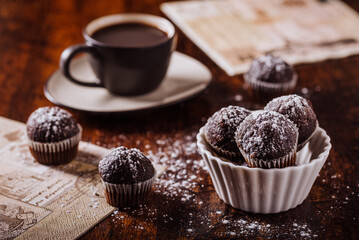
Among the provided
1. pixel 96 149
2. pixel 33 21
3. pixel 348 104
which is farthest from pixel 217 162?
pixel 33 21

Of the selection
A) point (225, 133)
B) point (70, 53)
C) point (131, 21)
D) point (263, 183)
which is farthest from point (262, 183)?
point (131, 21)

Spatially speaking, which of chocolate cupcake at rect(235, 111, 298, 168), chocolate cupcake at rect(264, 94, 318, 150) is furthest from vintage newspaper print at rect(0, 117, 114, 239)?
chocolate cupcake at rect(264, 94, 318, 150)

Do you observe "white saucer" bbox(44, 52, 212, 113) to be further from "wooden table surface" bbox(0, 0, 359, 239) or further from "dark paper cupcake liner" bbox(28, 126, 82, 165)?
"dark paper cupcake liner" bbox(28, 126, 82, 165)

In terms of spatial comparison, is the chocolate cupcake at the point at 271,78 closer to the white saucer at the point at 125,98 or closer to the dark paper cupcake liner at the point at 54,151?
the white saucer at the point at 125,98

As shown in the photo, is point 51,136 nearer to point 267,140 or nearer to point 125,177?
point 125,177

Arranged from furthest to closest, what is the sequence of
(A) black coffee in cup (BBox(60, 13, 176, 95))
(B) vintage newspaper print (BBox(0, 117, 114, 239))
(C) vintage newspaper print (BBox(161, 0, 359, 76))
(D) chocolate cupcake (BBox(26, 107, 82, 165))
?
(C) vintage newspaper print (BBox(161, 0, 359, 76))
(A) black coffee in cup (BBox(60, 13, 176, 95))
(D) chocolate cupcake (BBox(26, 107, 82, 165))
(B) vintage newspaper print (BBox(0, 117, 114, 239))

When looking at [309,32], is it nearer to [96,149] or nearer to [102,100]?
[102,100]
